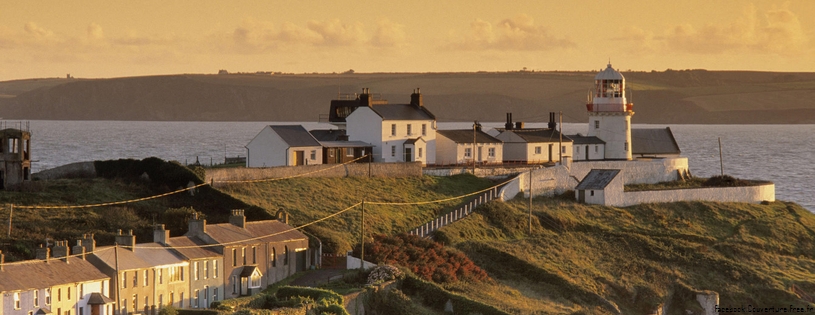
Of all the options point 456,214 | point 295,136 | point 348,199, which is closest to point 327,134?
point 295,136

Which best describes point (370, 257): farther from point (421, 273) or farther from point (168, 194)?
point (168, 194)

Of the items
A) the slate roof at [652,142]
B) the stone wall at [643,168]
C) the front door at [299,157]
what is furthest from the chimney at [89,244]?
the slate roof at [652,142]

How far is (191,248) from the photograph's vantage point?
160ft

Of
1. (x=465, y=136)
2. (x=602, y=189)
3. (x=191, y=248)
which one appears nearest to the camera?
(x=191, y=248)

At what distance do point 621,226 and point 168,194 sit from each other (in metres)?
25.8

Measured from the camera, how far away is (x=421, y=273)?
54.4m

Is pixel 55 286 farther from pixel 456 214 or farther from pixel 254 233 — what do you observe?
pixel 456 214

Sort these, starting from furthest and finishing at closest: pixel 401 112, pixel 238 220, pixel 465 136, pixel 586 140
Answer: pixel 586 140 < pixel 465 136 < pixel 401 112 < pixel 238 220

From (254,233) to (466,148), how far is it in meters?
31.4

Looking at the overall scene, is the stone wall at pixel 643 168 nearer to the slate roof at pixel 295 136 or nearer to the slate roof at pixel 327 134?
the slate roof at pixel 327 134

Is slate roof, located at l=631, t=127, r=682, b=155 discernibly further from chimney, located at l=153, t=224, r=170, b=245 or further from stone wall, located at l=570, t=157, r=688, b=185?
chimney, located at l=153, t=224, r=170, b=245

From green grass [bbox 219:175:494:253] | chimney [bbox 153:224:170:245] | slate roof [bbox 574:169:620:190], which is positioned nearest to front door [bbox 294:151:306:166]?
green grass [bbox 219:175:494:253]

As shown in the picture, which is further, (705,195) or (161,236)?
(705,195)

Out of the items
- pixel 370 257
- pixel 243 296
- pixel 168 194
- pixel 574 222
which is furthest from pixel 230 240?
pixel 574 222
